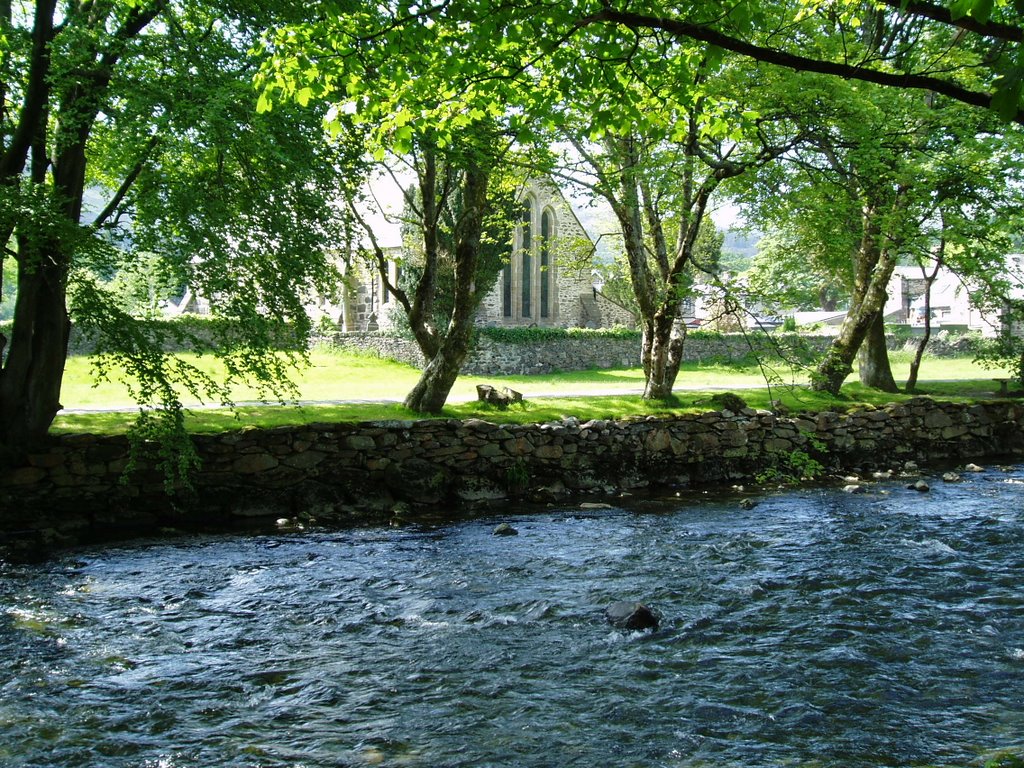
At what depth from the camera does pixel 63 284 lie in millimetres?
10258

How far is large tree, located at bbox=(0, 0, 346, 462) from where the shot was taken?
31.1ft

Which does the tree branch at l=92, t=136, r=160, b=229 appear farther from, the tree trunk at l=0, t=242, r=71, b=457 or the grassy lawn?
the grassy lawn

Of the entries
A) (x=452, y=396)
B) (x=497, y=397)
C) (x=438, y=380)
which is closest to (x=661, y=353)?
(x=497, y=397)

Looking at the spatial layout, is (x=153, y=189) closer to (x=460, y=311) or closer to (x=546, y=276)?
(x=460, y=311)

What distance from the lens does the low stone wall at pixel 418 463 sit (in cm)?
1175

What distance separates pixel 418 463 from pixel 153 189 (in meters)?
5.98

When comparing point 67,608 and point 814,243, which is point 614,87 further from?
point 814,243

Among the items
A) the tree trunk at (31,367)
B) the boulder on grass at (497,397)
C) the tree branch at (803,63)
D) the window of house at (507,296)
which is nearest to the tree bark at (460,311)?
the boulder on grass at (497,397)

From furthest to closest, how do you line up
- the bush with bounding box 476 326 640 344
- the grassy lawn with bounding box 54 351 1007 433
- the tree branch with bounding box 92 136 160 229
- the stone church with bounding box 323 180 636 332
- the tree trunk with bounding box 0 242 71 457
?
the stone church with bounding box 323 180 636 332, the bush with bounding box 476 326 640 344, the grassy lawn with bounding box 54 351 1007 433, the tree trunk with bounding box 0 242 71 457, the tree branch with bounding box 92 136 160 229

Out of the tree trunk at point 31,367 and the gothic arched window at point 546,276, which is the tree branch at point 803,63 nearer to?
the tree trunk at point 31,367

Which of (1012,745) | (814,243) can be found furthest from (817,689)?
(814,243)

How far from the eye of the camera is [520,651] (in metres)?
7.05

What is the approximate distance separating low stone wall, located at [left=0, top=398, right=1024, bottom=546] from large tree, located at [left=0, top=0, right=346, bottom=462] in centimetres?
106

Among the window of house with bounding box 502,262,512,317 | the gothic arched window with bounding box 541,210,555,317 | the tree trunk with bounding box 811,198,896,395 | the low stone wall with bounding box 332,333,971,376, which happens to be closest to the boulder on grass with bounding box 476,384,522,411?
the tree trunk with bounding box 811,198,896,395
